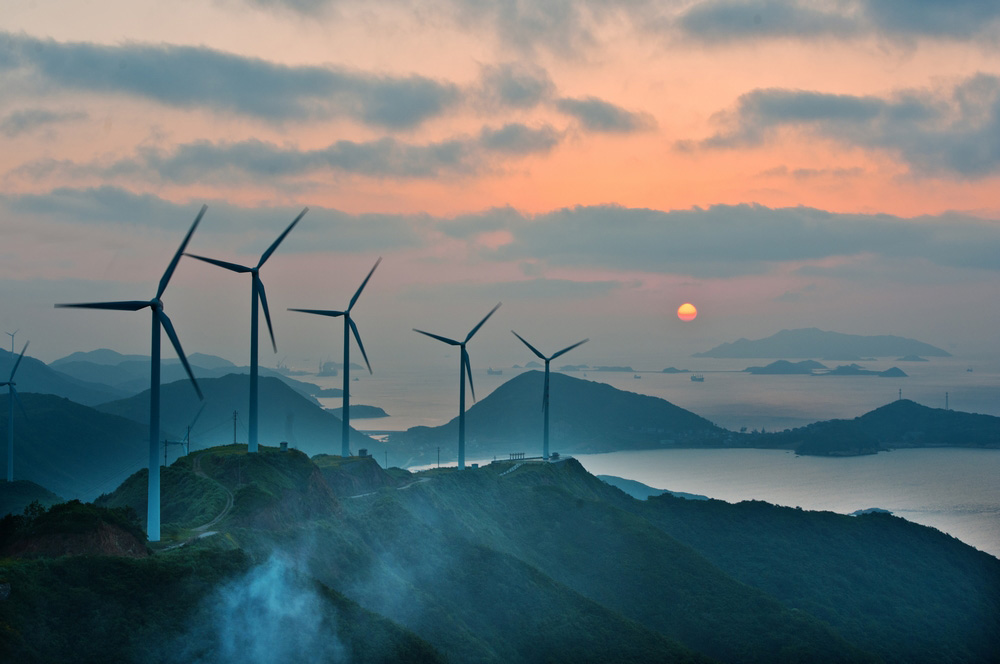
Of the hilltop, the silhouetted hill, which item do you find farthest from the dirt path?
the silhouetted hill

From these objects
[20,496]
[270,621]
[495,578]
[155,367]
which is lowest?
[20,496]

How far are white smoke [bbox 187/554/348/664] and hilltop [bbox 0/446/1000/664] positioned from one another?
192mm

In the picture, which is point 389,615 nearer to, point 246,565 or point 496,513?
point 246,565

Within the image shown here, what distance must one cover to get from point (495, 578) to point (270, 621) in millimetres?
40048

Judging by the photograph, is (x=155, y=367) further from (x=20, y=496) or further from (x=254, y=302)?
(x=20, y=496)

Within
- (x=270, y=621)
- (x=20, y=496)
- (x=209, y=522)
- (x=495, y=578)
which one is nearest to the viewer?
(x=270, y=621)

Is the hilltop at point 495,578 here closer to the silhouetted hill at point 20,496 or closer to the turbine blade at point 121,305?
the turbine blade at point 121,305

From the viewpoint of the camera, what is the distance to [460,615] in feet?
297

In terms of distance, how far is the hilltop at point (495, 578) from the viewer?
186 feet

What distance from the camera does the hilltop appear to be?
5669 centimetres

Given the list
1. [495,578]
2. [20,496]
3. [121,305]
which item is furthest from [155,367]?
[20,496]

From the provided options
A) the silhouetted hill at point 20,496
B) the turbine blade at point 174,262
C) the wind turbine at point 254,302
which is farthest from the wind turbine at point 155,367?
the silhouetted hill at point 20,496

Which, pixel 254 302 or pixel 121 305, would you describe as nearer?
pixel 121 305

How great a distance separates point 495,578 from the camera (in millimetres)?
99312
